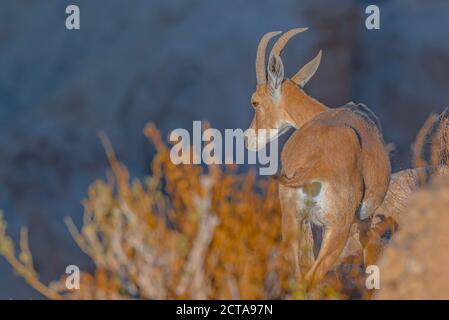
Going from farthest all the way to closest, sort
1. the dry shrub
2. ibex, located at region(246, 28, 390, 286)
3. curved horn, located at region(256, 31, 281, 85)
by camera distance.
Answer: curved horn, located at region(256, 31, 281, 85), ibex, located at region(246, 28, 390, 286), the dry shrub

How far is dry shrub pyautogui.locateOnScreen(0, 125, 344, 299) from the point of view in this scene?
12.0 ft

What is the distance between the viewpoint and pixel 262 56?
6.31 meters

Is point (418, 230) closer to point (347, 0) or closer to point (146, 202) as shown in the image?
point (146, 202)

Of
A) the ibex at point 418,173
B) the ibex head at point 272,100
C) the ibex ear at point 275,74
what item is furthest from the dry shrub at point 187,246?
the ibex head at point 272,100

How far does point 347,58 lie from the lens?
7395 mm

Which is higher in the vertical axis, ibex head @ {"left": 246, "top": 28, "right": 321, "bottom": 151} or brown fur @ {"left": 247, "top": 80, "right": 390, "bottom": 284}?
ibex head @ {"left": 246, "top": 28, "right": 321, "bottom": 151}

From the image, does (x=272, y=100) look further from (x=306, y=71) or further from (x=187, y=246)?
(x=187, y=246)

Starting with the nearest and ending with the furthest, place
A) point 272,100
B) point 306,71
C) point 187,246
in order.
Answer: point 187,246
point 272,100
point 306,71

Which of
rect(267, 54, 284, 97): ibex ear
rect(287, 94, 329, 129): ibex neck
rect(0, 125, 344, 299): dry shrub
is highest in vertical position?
rect(267, 54, 284, 97): ibex ear

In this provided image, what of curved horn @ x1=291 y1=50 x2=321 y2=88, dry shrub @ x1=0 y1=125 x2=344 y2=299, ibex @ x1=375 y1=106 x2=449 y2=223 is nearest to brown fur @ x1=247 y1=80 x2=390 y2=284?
ibex @ x1=375 y1=106 x2=449 y2=223

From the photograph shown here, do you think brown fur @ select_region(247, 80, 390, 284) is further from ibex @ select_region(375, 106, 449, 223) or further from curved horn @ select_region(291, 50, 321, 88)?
curved horn @ select_region(291, 50, 321, 88)

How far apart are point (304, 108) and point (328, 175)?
54.0 inches

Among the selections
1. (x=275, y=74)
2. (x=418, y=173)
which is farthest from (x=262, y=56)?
(x=418, y=173)

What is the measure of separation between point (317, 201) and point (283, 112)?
4.99 ft
